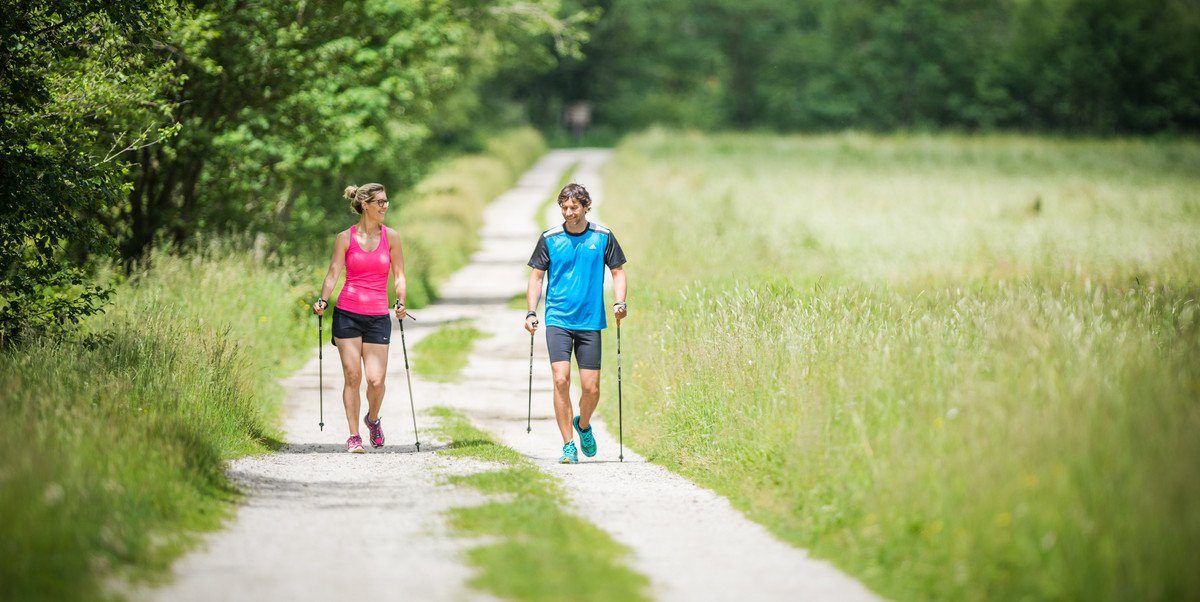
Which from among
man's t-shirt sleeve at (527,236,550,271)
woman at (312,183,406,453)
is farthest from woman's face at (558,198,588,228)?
woman at (312,183,406,453)

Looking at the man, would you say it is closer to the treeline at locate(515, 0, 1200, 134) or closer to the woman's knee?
the woman's knee

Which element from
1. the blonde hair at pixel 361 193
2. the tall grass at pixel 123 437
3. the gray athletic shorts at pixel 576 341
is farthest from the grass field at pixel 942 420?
the tall grass at pixel 123 437

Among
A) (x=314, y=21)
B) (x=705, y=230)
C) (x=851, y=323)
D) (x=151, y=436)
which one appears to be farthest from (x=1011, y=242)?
(x=151, y=436)

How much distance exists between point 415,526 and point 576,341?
129 inches

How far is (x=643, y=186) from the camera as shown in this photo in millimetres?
40094

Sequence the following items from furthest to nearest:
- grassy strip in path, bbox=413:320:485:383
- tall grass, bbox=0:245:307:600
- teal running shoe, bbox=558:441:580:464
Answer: grassy strip in path, bbox=413:320:485:383
teal running shoe, bbox=558:441:580:464
tall grass, bbox=0:245:307:600

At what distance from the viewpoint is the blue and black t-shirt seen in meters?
10.4

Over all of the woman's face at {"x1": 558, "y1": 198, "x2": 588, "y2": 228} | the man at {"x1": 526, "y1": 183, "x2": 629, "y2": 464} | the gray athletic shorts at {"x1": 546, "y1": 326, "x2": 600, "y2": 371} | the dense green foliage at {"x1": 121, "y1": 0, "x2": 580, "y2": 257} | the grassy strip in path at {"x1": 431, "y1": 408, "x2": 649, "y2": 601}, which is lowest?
the grassy strip in path at {"x1": 431, "y1": 408, "x2": 649, "y2": 601}

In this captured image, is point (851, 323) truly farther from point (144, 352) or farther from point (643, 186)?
point (643, 186)

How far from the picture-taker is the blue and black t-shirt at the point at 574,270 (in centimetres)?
1035

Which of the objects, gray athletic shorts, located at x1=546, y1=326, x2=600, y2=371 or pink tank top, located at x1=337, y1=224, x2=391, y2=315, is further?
pink tank top, located at x1=337, y1=224, x2=391, y2=315

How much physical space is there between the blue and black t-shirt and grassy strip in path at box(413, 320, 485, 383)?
5754 millimetres

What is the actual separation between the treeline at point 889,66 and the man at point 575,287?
81213 millimetres

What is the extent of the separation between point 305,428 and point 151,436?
4179 millimetres
